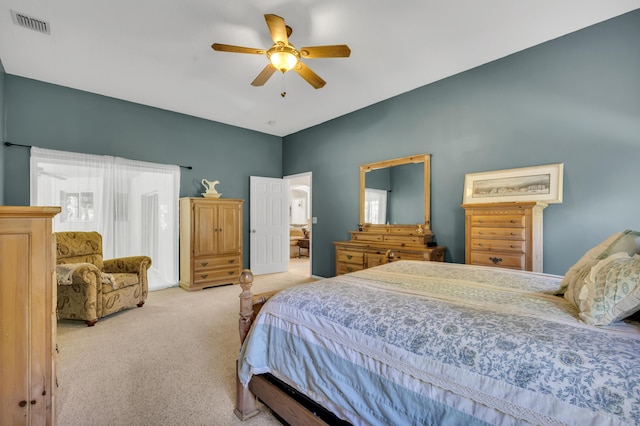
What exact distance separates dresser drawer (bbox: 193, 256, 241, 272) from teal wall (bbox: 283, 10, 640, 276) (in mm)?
2990

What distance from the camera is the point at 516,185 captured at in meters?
3.15

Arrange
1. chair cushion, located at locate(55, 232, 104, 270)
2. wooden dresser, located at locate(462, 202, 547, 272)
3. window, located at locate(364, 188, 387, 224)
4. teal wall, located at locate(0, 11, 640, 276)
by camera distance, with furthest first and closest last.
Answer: window, located at locate(364, 188, 387, 224)
chair cushion, located at locate(55, 232, 104, 270)
wooden dresser, located at locate(462, 202, 547, 272)
teal wall, located at locate(0, 11, 640, 276)

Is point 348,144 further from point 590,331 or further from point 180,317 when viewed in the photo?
point 590,331

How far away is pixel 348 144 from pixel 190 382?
4078mm

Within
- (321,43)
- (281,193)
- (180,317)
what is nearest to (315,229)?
(281,193)

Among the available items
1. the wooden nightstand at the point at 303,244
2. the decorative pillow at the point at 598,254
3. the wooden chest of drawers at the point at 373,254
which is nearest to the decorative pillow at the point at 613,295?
the decorative pillow at the point at 598,254

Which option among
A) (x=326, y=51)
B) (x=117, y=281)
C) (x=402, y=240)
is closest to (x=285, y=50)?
(x=326, y=51)

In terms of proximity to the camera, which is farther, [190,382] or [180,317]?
[180,317]

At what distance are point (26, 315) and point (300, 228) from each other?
9.46m

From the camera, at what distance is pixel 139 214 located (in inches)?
178

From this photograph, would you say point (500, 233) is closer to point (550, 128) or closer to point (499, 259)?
point (499, 259)

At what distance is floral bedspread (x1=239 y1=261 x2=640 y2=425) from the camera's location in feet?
2.60

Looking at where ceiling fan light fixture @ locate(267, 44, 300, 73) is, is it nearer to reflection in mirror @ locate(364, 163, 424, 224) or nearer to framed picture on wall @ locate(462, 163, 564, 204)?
reflection in mirror @ locate(364, 163, 424, 224)

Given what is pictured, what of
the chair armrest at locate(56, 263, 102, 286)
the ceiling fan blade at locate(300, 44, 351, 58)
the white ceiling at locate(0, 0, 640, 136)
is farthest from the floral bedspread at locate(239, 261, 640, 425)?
the chair armrest at locate(56, 263, 102, 286)
